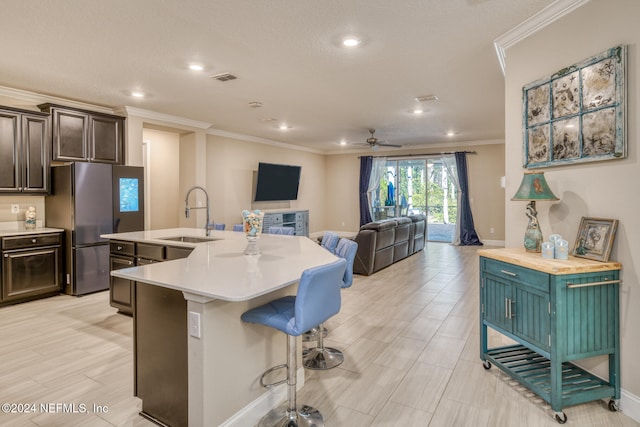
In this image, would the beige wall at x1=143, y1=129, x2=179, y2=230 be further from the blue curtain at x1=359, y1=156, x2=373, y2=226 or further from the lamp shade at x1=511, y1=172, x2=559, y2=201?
the lamp shade at x1=511, y1=172, x2=559, y2=201

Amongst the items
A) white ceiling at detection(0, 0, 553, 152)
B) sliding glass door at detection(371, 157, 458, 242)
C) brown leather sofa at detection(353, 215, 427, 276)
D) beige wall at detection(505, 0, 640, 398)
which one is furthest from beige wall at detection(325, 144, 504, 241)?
beige wall at detection(505, 0, 640, 398)

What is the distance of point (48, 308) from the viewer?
13.9 ft

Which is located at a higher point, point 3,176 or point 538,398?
point 3,176

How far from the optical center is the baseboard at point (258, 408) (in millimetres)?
1968

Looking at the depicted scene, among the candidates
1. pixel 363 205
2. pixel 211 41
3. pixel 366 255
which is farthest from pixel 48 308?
pixel 363 205

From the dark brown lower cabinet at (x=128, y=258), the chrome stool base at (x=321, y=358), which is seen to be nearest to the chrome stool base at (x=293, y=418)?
the chrome stool base at (x=321, y=358)

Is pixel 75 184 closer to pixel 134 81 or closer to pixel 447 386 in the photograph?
pixel 134 81

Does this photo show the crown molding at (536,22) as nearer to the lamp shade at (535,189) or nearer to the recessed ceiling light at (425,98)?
the lamp shade at (535,189)

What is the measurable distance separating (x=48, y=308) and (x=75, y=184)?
1572 mm

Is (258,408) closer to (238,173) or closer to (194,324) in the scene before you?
(194,324)

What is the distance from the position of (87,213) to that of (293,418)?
14.0ft

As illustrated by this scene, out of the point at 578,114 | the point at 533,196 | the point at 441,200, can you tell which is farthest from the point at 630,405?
the point at 441,200

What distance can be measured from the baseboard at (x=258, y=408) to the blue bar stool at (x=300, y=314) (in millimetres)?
43

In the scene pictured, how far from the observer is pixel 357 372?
2686mm
